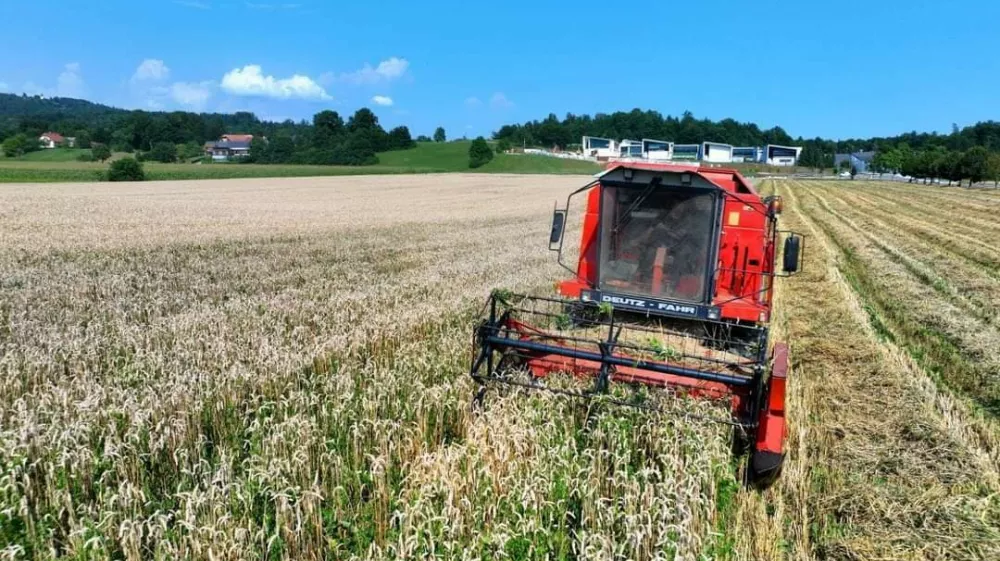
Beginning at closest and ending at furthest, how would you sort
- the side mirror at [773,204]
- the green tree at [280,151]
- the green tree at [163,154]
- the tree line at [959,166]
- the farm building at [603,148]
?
the side mirror at [773,204] < the farm building at [603,148] < the tree line at [959,166] < the green tree at [163,154] < the green tree at [280,151]

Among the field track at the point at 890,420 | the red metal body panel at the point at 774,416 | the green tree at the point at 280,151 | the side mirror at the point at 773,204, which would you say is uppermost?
the green tree at the point at 280,151

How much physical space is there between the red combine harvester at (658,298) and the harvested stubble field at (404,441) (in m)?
0.48

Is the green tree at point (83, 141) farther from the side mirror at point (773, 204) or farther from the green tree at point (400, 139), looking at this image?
the side mirror at point (773, 204)

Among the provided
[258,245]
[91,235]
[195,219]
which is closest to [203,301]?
[258,245]

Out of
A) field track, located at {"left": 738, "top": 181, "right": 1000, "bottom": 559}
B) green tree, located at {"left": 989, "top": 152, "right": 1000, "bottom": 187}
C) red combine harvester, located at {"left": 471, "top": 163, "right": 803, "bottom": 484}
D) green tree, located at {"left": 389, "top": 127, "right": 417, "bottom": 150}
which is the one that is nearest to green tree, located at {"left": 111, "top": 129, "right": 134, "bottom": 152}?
green tree, located at {"left": 389, "top": 127, "right": 417, "bottom": 150}

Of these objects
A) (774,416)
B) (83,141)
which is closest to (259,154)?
(83,141)

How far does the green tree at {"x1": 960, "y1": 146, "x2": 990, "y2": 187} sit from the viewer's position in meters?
70.0

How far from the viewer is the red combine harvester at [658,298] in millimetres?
5582

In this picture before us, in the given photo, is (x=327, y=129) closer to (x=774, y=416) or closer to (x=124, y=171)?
(x=124, y=171)

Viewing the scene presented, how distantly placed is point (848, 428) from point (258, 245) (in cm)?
1315

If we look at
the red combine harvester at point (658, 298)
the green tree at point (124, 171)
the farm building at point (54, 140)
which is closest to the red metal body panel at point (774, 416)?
the red combine harvester at point (658, 298)

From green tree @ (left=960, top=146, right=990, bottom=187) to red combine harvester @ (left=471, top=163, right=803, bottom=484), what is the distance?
78268 mm

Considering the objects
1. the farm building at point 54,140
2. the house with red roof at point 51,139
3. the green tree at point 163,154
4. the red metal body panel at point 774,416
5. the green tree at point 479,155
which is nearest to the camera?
the red metal body panel at point 774,416

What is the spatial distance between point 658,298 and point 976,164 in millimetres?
81196
